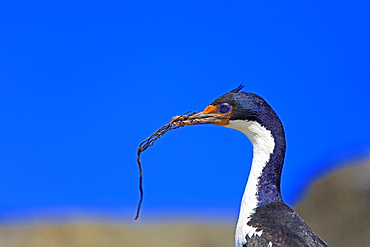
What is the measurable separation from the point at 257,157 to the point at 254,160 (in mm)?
49

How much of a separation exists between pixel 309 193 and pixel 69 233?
26.0 ft

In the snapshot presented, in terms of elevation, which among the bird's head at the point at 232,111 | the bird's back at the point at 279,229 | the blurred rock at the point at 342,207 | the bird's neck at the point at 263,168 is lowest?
the bird's back at the point at 279,229

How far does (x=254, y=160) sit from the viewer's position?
6441 millimetres

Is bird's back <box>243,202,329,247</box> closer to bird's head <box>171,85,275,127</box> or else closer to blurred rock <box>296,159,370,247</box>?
bird's head <box>171,85,275,127</box>

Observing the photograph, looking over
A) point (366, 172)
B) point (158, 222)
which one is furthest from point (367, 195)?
point (158, 222)

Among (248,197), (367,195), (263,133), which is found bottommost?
(248,197)

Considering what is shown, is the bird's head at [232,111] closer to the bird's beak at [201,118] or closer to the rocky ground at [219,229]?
the bird's beak at [201,118]

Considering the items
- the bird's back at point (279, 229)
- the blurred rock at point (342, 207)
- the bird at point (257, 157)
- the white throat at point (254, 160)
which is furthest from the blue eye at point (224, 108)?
the blurred rock at point (342, 207)

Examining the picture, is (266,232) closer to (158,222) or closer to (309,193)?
(309,193)

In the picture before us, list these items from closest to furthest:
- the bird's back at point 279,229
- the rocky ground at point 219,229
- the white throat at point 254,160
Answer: the bird's back at point 279,229, the white throat at point 254,160, the rocky ground at point 219,229

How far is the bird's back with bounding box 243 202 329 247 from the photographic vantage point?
5.76 m

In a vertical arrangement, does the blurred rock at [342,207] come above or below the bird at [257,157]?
above

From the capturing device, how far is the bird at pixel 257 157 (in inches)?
237

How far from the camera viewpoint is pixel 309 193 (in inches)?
770
